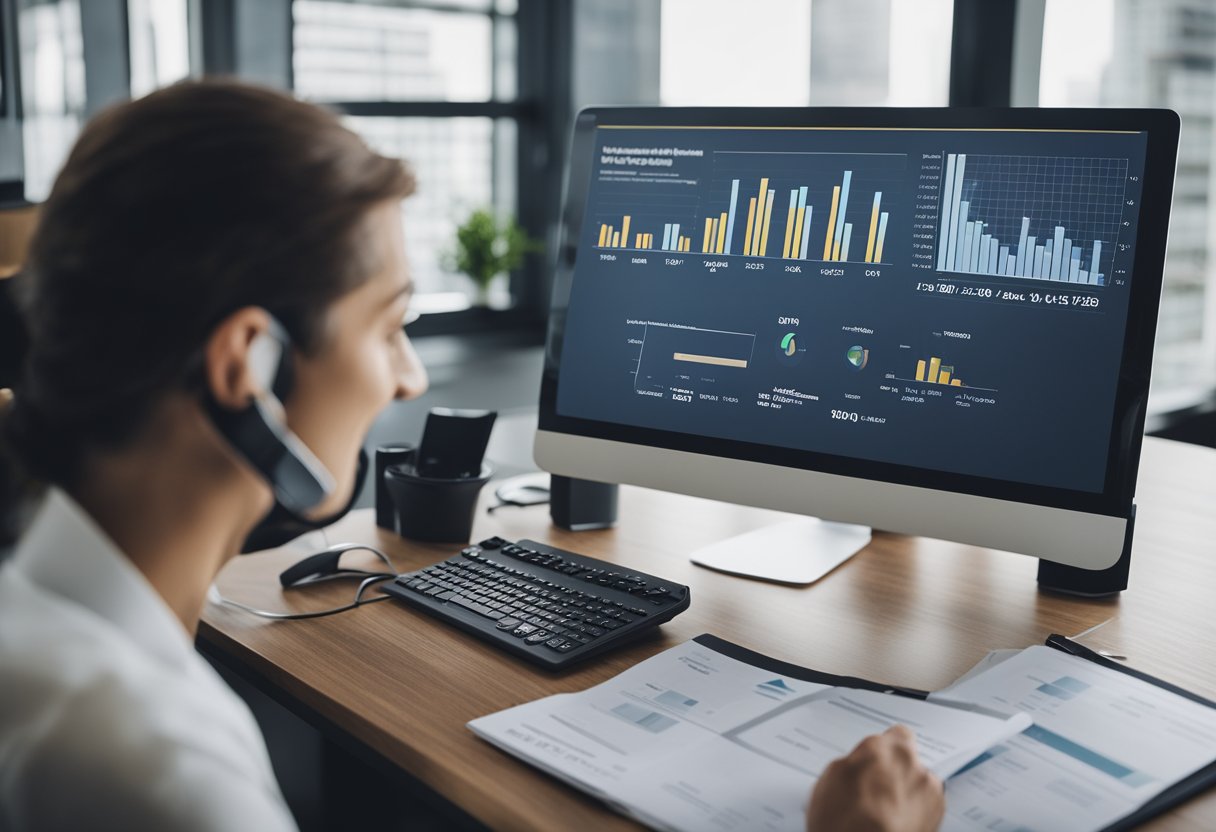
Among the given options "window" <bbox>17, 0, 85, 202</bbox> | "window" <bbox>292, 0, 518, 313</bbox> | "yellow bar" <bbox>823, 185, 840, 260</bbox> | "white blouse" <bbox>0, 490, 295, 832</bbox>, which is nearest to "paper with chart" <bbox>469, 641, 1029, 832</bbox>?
"white blouse" <bbox>0, 490, 295, 832</bbox>

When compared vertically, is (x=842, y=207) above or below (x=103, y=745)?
above

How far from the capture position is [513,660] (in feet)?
3.46

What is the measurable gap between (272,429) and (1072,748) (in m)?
0.61

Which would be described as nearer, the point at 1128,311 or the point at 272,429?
the point at 272,429

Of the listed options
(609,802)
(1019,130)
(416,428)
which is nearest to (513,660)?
(609,802)

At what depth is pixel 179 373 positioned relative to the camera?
73cm

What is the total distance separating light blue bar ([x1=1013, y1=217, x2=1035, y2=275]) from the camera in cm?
115

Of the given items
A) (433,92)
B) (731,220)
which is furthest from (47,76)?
(731,220)

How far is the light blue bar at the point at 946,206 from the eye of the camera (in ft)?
3.89

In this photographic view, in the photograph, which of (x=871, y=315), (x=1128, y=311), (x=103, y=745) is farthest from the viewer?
(x=871, y=315)

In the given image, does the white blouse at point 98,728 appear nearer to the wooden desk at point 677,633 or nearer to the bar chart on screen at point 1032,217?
the wooden desk at point 677,633

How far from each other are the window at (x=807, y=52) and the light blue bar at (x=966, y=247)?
1.60 metres

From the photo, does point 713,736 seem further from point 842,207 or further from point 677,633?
point 842,207

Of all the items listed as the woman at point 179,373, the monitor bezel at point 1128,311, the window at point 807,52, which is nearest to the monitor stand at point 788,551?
the monitor bezel at point 1128,311
